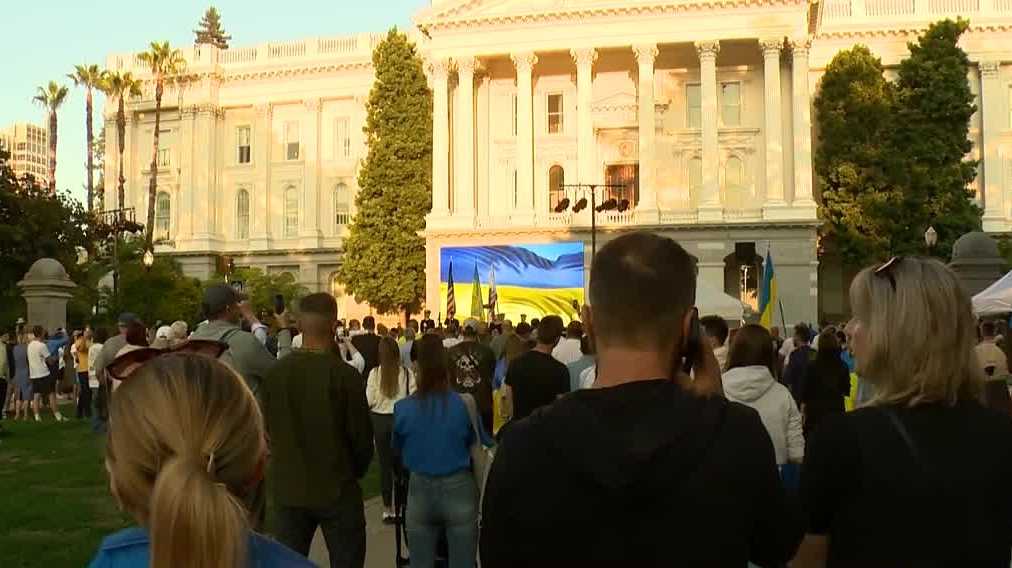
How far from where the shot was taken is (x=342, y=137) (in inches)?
2370

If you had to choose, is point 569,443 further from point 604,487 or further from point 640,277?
point 640,277

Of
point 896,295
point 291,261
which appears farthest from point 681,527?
point 291,261

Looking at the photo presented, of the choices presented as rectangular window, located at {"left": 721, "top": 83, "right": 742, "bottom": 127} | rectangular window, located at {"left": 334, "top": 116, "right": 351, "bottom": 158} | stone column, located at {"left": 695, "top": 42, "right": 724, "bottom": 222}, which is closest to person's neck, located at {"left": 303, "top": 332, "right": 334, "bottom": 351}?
stone column, located at {"left": 695, "top": 42, "right": 724, "bottom": 222}

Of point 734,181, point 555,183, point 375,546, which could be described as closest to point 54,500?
point 375,546

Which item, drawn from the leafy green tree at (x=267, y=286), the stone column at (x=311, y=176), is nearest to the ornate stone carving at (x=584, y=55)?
the leafy green tree at (x=267, y=286)

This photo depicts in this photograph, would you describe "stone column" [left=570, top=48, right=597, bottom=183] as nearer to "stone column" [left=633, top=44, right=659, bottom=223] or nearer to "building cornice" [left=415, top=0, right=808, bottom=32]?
"building cornice" [left=415, top=0, right=808, bottom=32]

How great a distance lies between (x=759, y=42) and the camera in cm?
4706

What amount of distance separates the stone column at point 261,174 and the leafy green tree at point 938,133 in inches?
1318

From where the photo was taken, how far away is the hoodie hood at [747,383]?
22.2 feet

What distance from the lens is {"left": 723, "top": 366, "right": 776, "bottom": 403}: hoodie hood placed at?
6.77m

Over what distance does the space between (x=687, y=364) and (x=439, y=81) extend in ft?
158

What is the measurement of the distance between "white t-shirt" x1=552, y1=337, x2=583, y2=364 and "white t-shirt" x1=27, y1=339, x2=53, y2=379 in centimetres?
1169

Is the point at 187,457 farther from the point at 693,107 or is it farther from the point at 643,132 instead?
the point at 693,107

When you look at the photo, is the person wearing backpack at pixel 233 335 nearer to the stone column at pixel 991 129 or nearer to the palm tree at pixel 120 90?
the stone column at pixel 991 129
